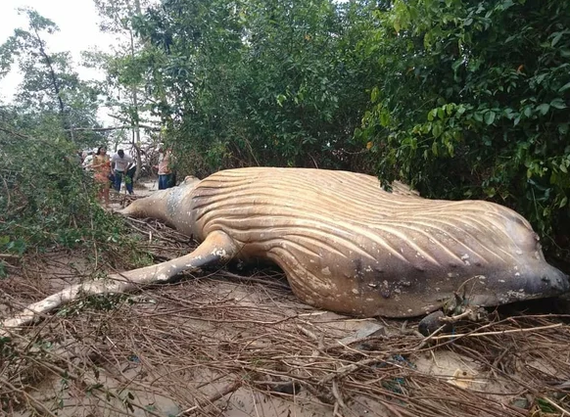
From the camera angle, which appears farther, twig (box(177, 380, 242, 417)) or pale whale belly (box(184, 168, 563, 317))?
pale whale belly (box(184, 168, 563, 317))

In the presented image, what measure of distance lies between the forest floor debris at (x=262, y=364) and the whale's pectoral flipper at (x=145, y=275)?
232mm

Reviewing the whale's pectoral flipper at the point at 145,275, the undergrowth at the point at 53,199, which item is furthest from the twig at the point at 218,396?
the undergrowth at the point at 53,199

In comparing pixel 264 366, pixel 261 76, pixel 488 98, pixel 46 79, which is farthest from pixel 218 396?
pixel 46 79

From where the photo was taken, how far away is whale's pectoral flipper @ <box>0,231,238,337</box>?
10.1ft

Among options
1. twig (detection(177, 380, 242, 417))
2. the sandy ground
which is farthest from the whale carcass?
twig (detection(177, 380, 242, 417))

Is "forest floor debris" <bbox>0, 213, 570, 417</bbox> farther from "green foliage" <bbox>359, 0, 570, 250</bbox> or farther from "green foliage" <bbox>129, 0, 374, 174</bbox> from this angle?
"green foliage" <bbox>129, 0, 374, 174</bbox>

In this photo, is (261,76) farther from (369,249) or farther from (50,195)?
(369,249)

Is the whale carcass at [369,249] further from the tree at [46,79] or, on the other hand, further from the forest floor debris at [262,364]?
the tree at [46,79]

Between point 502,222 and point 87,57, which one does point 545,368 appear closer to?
point 502,222

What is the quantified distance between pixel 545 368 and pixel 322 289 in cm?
145

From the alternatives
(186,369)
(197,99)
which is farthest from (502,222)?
(197,99)

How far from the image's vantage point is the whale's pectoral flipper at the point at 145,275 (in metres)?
3.07

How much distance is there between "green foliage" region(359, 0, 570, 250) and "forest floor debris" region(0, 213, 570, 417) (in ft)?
3.02

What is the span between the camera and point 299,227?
3.69 metres
